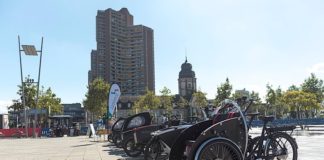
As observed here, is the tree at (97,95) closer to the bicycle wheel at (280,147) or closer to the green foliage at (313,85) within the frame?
the green foliage at (313,85)

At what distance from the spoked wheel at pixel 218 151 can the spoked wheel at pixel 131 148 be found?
19.4 feet

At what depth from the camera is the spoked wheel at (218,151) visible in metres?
6.33

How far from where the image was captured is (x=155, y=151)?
29.7 feet

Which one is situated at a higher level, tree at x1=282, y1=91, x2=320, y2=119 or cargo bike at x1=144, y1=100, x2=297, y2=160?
tree at x1=282, y1=91, x2=320, y2=119

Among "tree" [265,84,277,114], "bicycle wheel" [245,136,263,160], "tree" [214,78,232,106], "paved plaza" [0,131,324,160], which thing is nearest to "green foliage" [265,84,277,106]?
"tree" [265,84,277,114]

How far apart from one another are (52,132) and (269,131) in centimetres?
3684

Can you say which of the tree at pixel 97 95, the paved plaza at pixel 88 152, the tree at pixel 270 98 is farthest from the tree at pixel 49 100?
the paved plaza at pixel 88 152

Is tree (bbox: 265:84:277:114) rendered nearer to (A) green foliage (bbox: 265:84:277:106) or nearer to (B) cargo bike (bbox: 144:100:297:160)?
(A) green foliage (bbox: 265:84:277:106)

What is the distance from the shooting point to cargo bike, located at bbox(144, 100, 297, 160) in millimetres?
6414

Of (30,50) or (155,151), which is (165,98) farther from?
(155,151)

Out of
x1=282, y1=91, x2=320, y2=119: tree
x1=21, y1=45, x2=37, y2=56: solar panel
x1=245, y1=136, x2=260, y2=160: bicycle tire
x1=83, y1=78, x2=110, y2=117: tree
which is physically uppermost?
x1=21, y1=45, x2=37, y2=56: solar panel

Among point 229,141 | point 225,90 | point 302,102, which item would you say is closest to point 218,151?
point 229,141

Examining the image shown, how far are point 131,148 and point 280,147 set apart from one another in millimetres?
5879

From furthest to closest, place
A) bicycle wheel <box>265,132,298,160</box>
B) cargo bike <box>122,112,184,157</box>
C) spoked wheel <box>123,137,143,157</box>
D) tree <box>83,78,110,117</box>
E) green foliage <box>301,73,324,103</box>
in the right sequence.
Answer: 1. green foliage <box>301,73,324,103</box>
2. tree <box>83,78,110,117</box>
3. spoked wheel <box>123,137,143,157</box>
4. cargo bike <box>122,112,184,157</box>
5. bicycle wheel <box>265,132,298,160</box>
